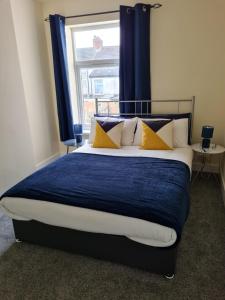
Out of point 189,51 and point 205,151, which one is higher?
point 189,51

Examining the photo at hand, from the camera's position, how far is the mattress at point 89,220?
136cm

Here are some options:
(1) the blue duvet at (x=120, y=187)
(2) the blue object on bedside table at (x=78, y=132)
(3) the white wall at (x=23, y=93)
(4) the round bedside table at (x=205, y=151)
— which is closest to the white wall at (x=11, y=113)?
(3) the white wall at (x=23, y=93)

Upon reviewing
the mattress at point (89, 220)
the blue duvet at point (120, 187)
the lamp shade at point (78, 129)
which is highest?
the lamp shade at point (78, 129)

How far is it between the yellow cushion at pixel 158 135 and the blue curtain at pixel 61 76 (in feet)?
4.67

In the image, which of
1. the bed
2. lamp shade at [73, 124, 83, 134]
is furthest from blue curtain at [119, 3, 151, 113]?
the bed

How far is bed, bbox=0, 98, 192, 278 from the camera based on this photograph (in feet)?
4.59

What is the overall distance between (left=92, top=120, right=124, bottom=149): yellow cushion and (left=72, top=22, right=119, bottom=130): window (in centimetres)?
78

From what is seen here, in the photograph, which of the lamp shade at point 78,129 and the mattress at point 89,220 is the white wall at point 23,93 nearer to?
the lamp shade at point 78,129

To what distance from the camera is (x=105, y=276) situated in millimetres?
1536

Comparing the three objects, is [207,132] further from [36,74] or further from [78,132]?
[36,74]

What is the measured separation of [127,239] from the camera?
4.91 ft

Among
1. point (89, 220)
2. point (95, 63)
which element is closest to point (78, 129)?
point (95, 63)

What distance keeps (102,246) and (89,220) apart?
26cm

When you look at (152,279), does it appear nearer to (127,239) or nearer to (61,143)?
(127,239)
